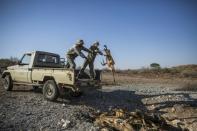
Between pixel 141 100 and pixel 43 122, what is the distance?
6817mm

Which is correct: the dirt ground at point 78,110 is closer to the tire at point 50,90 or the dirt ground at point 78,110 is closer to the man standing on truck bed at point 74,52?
the tire at point 50,90

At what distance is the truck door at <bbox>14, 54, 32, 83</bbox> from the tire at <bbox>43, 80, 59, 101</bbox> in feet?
4.73

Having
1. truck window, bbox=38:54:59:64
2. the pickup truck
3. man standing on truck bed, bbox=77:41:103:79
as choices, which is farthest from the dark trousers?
truck window, bbox=38:54:59:64

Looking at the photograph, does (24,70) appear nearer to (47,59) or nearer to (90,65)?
(47,59)

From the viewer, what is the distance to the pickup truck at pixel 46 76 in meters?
9.87

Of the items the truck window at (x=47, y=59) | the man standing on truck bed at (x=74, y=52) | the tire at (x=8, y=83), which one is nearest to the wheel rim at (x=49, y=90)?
the man standing on truck bed at (x=74, y=52)

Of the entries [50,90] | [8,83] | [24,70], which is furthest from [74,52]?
[8,83]

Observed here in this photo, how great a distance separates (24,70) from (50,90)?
2159mm

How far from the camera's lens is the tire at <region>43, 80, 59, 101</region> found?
10.3 metres

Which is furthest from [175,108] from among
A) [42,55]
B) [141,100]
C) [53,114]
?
[42,55]

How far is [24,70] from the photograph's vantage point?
39.3ft

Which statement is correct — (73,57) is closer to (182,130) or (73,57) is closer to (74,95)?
(74,95)

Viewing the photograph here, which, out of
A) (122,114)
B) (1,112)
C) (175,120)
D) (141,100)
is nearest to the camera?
(1,112)

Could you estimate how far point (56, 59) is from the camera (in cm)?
1283
